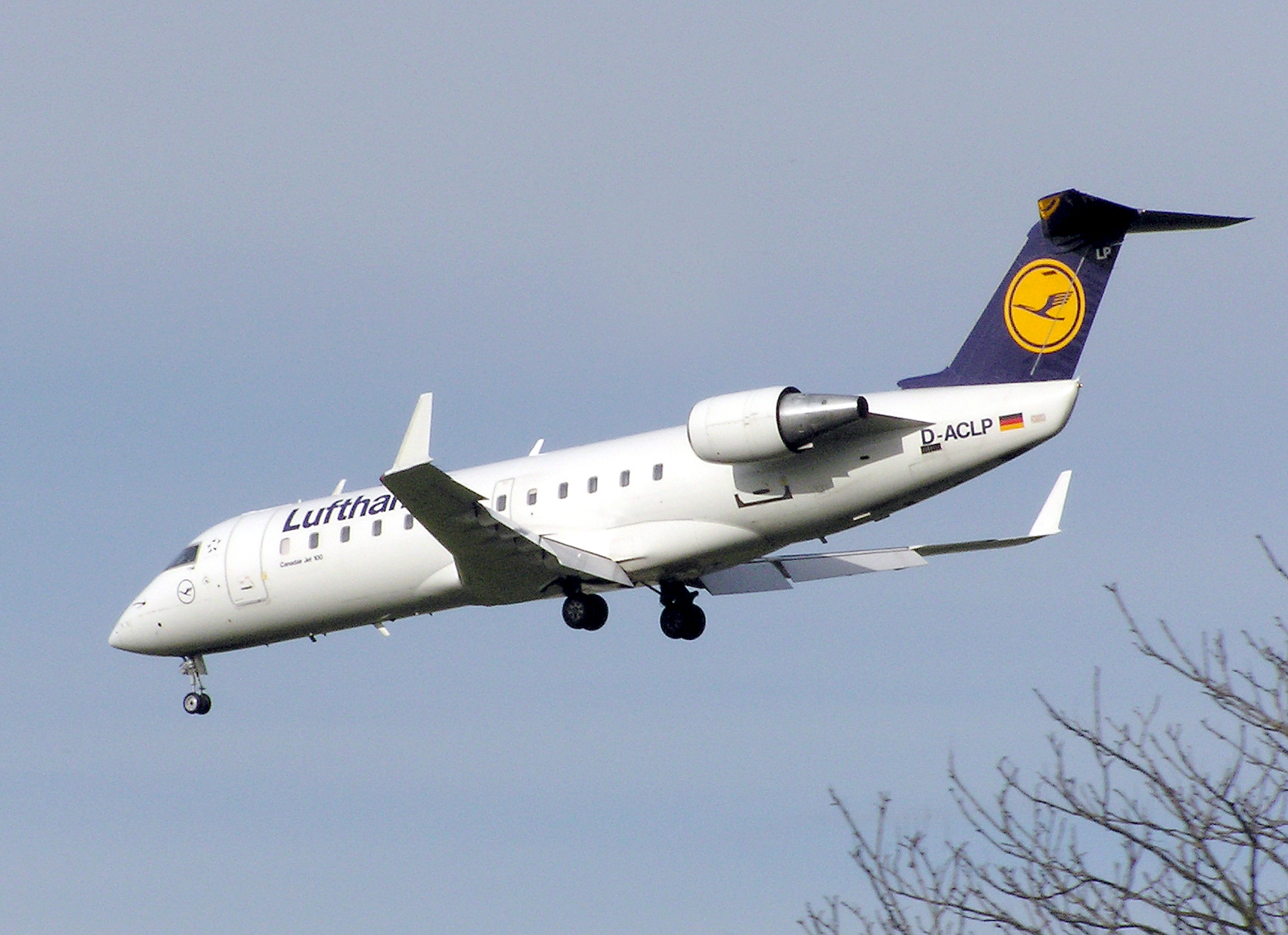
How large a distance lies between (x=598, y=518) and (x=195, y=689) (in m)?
8.99

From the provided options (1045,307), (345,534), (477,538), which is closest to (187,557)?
(345,534)

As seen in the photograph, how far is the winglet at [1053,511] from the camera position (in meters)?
24.1

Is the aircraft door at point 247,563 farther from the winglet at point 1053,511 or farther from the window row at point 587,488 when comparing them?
the winglet at point 1053,511

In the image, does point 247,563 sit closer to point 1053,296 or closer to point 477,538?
point 477,538

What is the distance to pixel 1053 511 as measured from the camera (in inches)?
953

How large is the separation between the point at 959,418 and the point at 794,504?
2.42 metres

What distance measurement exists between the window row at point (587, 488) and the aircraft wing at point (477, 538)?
0.37 meters

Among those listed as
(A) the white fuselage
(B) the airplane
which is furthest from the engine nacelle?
(A) the white fuselage

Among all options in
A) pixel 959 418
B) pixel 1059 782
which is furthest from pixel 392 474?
pixel 1059 782

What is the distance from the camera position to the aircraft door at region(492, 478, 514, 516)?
2522 cm

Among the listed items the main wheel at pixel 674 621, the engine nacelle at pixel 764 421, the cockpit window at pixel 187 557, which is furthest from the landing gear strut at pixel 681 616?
the cockpit window at pixel 187 557

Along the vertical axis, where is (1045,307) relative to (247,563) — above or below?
above

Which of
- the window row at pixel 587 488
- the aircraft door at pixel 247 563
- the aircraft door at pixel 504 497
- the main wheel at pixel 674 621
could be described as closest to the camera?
the window row at pixel 587 488

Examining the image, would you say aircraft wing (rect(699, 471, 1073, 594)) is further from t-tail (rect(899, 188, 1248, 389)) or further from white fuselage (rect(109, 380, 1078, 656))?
t-tail (rect(899, 188, 1248, 389))
